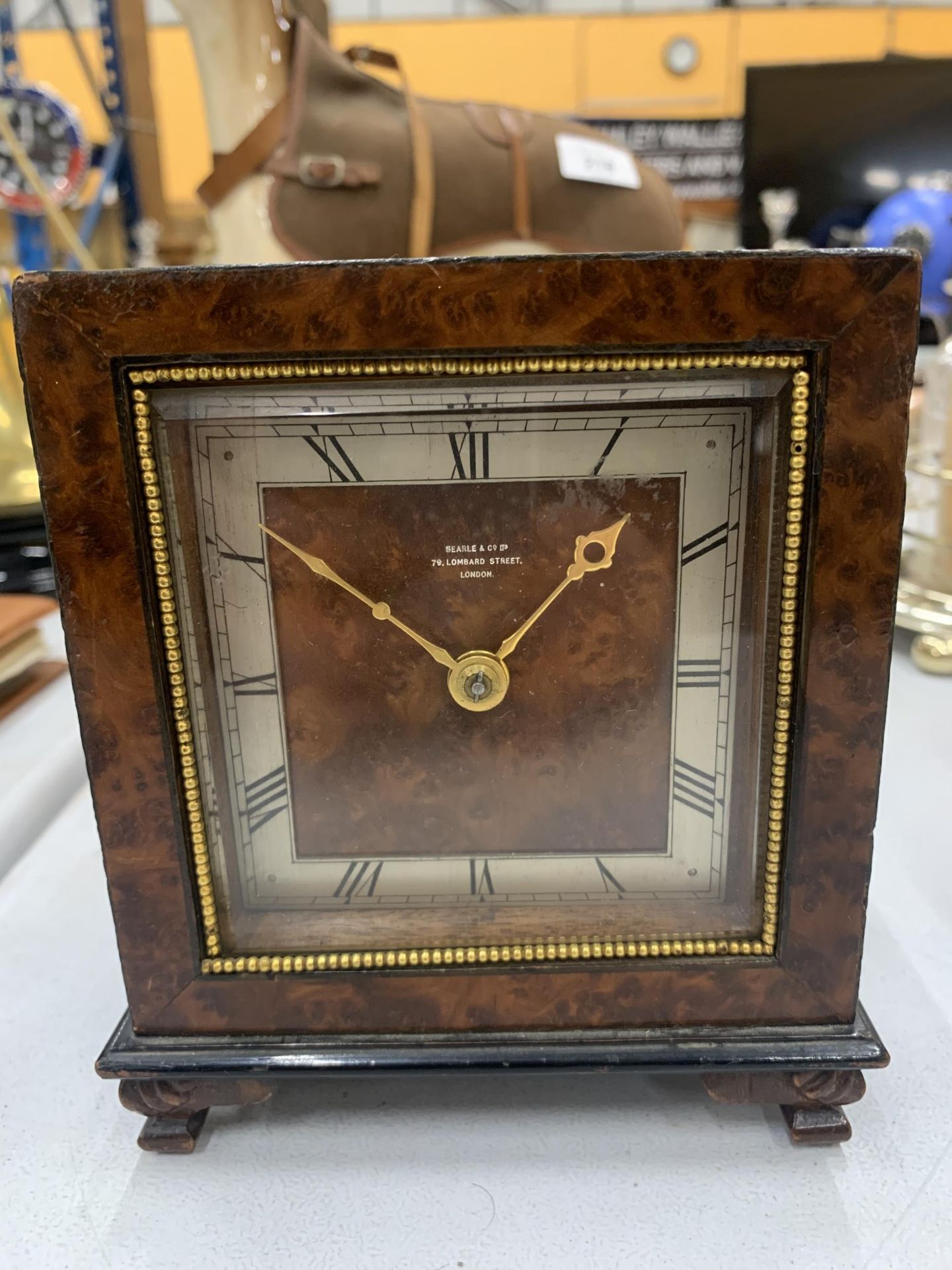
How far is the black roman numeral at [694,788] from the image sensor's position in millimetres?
586

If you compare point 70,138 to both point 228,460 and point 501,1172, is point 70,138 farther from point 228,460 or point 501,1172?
point 501,1172

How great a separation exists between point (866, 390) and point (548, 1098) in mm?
461

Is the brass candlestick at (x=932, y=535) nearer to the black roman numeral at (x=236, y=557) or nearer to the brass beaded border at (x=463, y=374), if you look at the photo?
the brass beaded border at (x=463, y=374)

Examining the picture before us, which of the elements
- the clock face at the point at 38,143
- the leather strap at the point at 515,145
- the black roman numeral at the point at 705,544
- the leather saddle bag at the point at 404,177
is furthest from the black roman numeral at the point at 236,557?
the clock face at the point at 38,143

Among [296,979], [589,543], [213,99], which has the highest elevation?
[213,99]

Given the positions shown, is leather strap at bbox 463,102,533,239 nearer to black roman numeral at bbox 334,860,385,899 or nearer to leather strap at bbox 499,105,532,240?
leather strap at bbox 499,105,532,240

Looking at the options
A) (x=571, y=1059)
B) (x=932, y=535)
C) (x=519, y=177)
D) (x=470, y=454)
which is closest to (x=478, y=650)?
(x=470, y=454)

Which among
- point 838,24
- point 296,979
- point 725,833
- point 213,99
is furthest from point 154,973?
point 838,24

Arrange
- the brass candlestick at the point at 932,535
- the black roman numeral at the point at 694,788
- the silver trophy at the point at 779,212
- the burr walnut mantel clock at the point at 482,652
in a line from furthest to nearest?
the silver trophy at the point at 779,212 → the brass candlestick at the point at 932,535 → the black roman numeral at the point at 694,788 → the burr walnut mantel clock at the point at 482,652

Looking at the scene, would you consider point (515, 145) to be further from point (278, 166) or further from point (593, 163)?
point (278, 166)

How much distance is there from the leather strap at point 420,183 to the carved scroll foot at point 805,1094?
42.7 inches

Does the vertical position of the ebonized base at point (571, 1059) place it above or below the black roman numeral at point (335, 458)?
below

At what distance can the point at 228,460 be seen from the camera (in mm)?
536

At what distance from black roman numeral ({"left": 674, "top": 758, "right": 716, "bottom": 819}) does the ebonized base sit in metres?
0.13
